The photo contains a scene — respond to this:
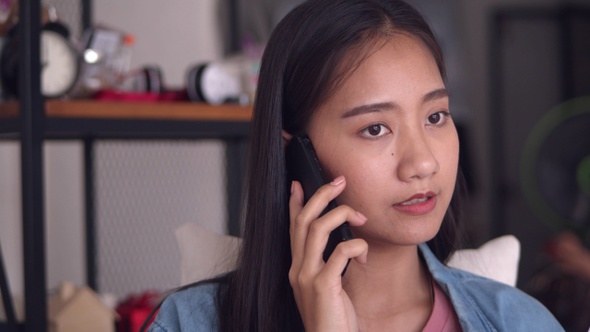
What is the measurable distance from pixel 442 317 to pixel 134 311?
72cm

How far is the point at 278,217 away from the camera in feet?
3.82

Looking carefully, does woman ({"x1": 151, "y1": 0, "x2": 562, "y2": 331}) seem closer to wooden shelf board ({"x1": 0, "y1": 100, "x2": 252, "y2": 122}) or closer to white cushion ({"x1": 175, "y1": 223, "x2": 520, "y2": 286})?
white cushion ({"x1": 175, "y1": 223, "x2": 520, "y2": 286})

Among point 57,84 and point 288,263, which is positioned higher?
point 57,84

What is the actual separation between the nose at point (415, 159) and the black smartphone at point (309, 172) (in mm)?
105

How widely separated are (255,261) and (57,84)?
0.52 meters

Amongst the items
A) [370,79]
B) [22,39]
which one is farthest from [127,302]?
[370,79]

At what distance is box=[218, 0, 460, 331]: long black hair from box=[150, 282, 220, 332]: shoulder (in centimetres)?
2

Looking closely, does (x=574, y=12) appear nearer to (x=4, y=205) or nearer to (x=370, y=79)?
(x=4, y=205)

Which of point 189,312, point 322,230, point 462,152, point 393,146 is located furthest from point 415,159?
point 462,152

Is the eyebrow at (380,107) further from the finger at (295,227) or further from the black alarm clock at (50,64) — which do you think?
the black alarm clock at (50,64)

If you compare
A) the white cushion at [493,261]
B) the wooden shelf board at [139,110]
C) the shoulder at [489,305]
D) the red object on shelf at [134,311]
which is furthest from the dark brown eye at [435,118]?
the red object on shelf at [134,311]

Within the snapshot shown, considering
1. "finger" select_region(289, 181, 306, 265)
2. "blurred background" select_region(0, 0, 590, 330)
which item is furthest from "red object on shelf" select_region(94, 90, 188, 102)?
"finger" select_region(289, 181, 306, 265)

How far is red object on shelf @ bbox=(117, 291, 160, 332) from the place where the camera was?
65.7 inches

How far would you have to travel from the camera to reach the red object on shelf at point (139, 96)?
1534 mm
